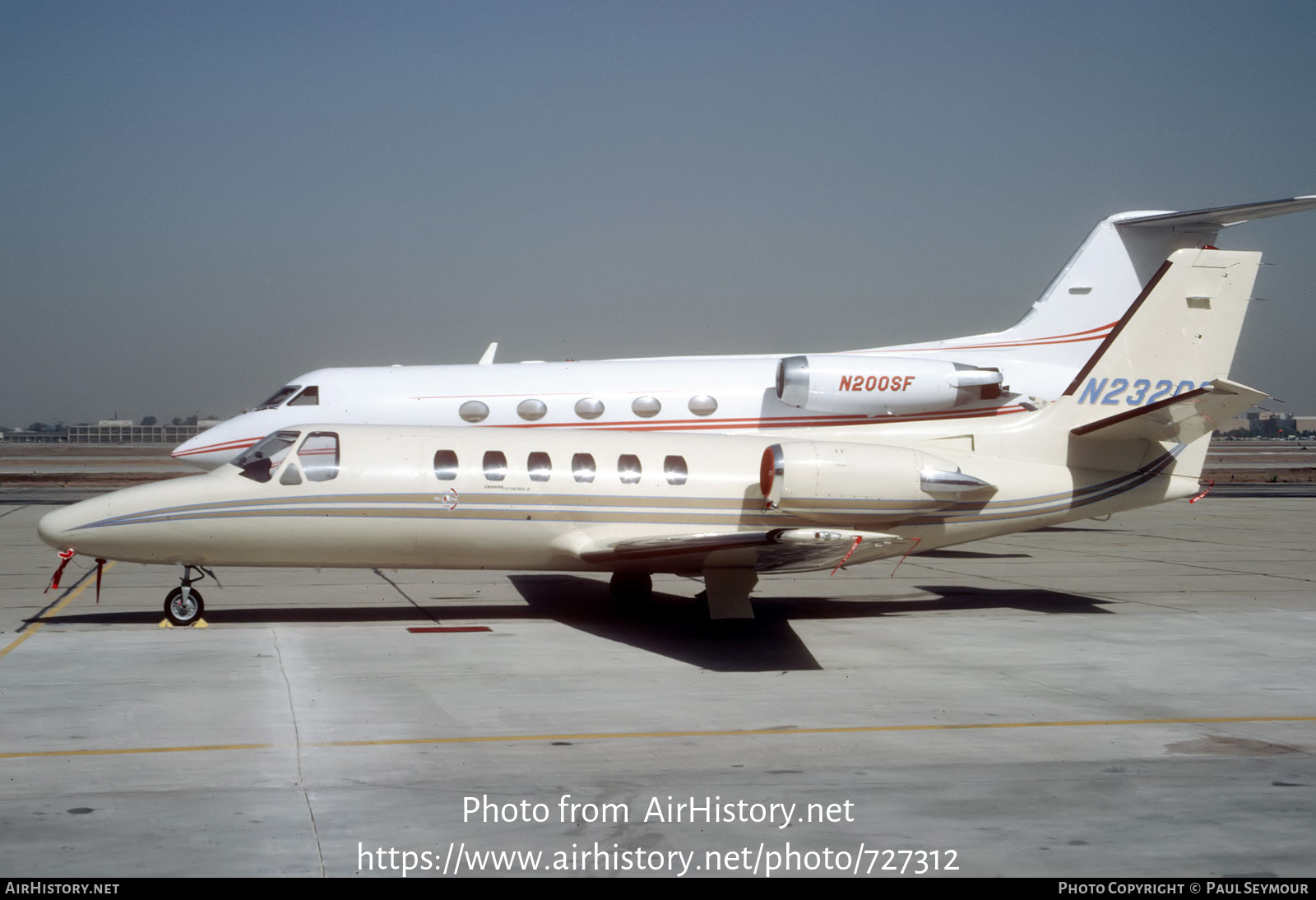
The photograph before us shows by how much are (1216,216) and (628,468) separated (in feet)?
47.2

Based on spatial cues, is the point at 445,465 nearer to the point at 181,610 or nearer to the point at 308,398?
the point at 181,610

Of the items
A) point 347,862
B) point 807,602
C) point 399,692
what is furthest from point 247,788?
Answer: point 807,602

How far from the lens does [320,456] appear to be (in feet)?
49.1

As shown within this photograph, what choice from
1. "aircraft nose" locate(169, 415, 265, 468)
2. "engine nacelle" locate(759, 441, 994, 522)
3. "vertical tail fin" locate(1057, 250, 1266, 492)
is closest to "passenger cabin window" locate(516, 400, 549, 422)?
"aircraft nose" locate(169, 415, 265, 468)

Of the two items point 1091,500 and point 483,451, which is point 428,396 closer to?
point 483,451

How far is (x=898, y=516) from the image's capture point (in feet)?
51.3

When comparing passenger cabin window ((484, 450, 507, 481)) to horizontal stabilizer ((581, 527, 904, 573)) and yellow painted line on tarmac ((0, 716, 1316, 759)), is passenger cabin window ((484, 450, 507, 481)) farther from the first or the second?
yellow painted line on tarmac ((0, 716, 1316, 759))

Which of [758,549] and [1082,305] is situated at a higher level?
[1082,305]

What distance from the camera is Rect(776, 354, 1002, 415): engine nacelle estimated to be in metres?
21.5

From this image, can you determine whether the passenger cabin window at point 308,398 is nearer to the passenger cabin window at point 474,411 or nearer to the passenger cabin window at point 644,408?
the passenger cabin window at point 474,411

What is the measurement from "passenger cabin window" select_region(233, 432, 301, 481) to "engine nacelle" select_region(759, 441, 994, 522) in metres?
6.06

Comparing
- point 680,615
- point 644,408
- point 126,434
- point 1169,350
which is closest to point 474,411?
point 644,408

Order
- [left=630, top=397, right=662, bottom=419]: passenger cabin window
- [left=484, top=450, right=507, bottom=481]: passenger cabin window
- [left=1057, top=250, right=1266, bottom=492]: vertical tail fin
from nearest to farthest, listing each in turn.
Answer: [left=484, top=450, right=507, bottom=481]: passenger cabin window → [left=1057, top=250, right=1266, bottom=492]: vertical tail fin → [left=630, top=397, right=662, bottom=419]: passenger cabin window

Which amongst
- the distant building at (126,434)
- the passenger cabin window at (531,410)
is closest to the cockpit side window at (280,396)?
the passenger cabin window at (531,410)
